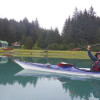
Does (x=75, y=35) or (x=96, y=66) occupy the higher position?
(x=75, y=35)

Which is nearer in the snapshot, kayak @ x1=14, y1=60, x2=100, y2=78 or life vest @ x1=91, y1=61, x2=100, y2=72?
life vest @ x1=91, y1=61, x2=100, y2=72

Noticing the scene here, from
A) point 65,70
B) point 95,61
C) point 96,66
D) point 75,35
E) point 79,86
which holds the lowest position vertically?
point 79,86

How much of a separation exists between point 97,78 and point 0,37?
4601 cm

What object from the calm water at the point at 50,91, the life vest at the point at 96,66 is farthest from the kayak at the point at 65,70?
the calm water at the point at 50,91

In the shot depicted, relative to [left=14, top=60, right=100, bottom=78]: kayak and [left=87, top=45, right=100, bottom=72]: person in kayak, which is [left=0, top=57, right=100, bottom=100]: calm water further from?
[left=87, top=45, right=100, bottom=72]: person in kayak

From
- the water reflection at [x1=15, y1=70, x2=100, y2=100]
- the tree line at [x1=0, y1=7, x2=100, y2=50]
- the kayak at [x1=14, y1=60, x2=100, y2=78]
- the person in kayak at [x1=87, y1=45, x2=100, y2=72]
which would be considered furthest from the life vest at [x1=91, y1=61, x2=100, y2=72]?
the tree line at [x1=0, y1=7, x2=100, y2=50]

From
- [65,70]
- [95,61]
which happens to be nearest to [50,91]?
[65,70]

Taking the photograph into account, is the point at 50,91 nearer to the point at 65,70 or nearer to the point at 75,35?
the point at 65,70

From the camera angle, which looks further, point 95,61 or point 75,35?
point 75,35

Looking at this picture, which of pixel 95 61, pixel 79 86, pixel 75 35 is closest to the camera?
pixel 79 86

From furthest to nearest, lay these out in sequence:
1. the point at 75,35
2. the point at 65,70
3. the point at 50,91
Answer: the point at 75,35
the point at 65,70
the point at 50,91

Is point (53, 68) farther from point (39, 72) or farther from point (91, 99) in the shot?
point (91, 99)

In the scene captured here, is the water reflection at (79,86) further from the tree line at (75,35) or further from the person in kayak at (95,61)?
the tree line at (75,35)

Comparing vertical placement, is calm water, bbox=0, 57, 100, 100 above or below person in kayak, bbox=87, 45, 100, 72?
below
